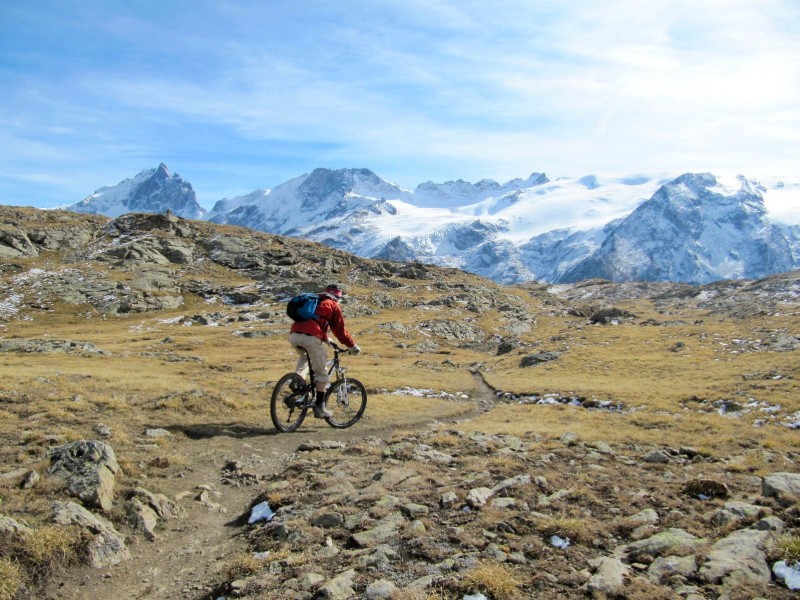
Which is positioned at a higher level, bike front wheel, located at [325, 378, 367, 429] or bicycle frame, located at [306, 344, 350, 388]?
bicycle frame, located at [306, 344, 350, 388]

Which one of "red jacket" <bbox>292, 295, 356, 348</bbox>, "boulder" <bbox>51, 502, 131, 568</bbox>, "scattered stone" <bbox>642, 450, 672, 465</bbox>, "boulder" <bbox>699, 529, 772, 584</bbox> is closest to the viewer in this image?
"boulder" <bbox>699, 529, 772, 584</bbox>

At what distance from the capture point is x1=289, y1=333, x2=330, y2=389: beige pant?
15180mm

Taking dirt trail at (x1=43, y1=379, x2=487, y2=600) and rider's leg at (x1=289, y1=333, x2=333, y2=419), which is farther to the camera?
rider's leg at (x1=289, y1=333, x2=333, y2=419)

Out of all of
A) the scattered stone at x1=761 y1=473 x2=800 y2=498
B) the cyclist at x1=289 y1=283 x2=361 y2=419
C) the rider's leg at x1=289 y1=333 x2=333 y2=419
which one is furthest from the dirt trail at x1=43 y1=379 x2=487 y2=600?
the scattered stone at x1=761 y1=473 x2=800 y2=498

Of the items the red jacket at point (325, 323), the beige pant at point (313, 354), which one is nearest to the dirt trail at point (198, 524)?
the beige pant at point (313, 354)

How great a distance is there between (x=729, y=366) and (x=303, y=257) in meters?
119

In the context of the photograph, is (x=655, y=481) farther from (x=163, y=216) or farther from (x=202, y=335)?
(x=163, y=216)

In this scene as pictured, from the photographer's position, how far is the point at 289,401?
16.0 m

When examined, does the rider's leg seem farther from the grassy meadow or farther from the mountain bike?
the grassy meadow

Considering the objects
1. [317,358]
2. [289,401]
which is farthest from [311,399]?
[317,358]

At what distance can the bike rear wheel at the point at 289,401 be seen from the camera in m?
15.7

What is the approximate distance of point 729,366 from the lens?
139ft

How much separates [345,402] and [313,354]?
302 cm

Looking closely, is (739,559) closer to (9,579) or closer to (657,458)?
(657,458)
